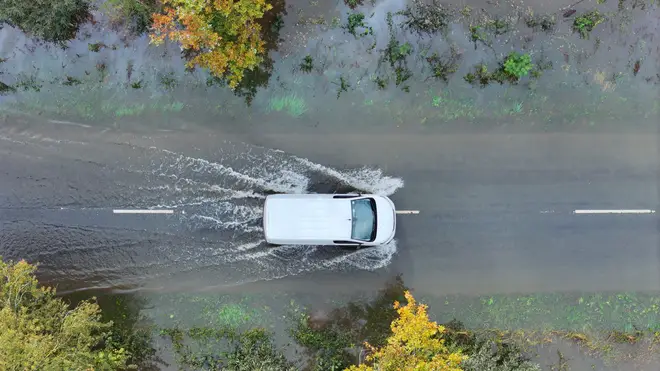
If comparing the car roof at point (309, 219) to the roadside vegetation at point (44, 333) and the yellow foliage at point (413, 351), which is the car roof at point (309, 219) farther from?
the roadside vegetation at point (44, 333)

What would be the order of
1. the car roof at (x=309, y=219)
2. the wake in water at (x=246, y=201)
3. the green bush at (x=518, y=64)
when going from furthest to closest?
the wake in water at (x=246, y=201) → the green bush at (x=518, y=64) → the car roof at (x=309, y=219)

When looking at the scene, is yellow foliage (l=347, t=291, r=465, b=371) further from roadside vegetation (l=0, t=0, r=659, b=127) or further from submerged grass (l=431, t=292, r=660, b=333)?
roadside vegetation (l=0, t=0, r=659, b=127)

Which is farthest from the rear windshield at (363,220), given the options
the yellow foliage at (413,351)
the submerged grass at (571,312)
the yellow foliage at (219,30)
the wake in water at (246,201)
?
the yellow foliage at (219,30)

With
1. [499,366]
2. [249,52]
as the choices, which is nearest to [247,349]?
[499,366]

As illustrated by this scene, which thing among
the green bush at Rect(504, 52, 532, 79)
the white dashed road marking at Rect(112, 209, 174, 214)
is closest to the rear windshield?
the white dashed road marking at Rect(112, 209, 174, 214)

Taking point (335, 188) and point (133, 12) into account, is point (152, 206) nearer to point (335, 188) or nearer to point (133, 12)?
point (335, 188)

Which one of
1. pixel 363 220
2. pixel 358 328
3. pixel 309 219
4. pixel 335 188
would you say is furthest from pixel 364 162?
pixel 358 328
